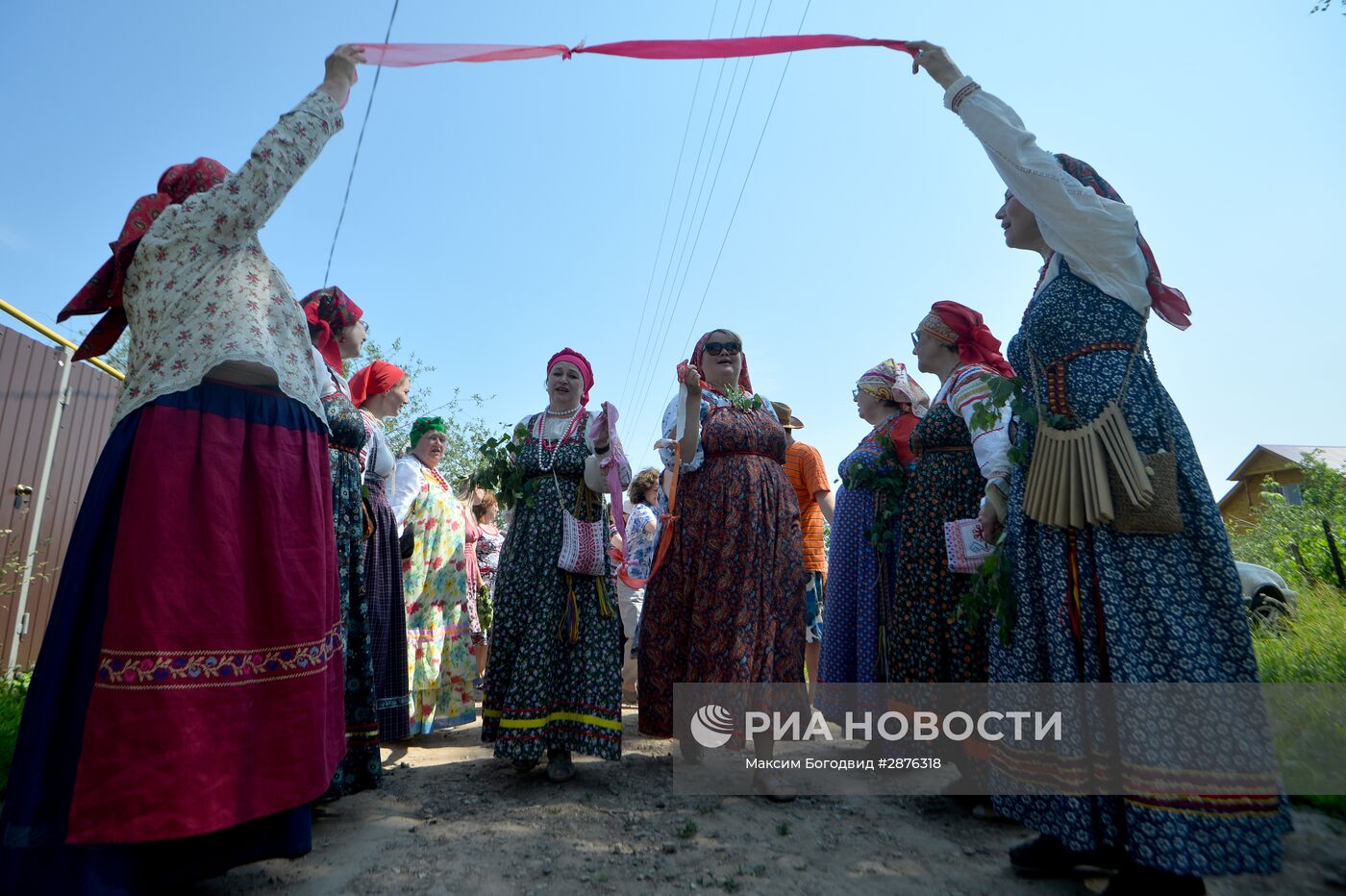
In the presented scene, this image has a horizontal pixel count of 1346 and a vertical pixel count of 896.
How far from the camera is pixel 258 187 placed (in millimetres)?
1943

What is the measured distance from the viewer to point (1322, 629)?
15.0 feet

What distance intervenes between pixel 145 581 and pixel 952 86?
2.76 m

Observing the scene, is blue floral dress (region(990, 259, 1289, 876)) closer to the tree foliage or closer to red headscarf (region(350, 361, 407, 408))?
red headscarf (region(350, 361, 407, 408))

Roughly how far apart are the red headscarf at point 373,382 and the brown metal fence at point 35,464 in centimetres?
304

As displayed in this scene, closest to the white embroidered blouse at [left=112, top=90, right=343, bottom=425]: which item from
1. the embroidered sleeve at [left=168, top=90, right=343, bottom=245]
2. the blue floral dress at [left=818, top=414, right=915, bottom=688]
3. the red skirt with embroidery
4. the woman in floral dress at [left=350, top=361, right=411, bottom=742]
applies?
the embroidered sleeve at [left=168, top=90, right=343, bottom=245]

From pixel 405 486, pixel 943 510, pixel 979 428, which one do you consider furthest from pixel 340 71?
pixel 405 486

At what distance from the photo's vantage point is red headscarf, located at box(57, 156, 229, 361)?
200 cm

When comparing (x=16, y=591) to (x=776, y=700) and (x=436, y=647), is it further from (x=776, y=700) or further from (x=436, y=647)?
(x=776, y=700)

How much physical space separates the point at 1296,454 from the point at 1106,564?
35.5 meters

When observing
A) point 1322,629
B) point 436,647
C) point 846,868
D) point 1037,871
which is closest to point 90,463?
point 436,647

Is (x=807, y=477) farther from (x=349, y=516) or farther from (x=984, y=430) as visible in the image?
(x=349, y=516)

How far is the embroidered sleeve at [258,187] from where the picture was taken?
194cm

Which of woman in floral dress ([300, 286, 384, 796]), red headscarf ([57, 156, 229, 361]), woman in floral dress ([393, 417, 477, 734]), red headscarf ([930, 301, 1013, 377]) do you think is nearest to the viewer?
red headscarf ([57, 156, 229, 361])

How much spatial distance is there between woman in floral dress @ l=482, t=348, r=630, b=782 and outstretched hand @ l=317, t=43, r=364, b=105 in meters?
1.83
